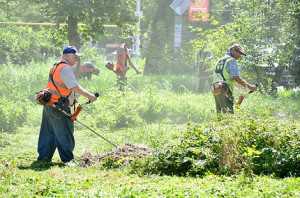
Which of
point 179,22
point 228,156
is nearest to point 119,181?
point 228,156

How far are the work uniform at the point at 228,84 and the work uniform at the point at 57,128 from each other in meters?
3.18

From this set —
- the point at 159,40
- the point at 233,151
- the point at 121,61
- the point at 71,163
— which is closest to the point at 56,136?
the point at 71,163

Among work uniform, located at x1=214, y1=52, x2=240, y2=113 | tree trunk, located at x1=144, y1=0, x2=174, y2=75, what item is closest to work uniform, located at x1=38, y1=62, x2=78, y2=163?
work uniform, located at x1=214, y1=52, x2=240, y2=113

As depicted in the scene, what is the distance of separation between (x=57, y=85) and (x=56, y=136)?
0.80 metres

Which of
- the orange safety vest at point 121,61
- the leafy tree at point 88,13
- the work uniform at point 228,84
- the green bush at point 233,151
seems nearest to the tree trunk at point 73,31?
the leafy tree at point 88,13

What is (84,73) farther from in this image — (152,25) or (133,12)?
(152,25)

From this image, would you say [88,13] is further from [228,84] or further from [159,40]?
[159,40]

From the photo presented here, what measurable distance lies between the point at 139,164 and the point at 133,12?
11580 mm

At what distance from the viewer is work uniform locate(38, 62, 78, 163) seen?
10656mm

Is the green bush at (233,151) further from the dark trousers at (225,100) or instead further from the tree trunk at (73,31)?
the tree trunk at (73,31)

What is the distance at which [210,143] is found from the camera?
951 centimetres

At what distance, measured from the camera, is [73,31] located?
66.7 ft

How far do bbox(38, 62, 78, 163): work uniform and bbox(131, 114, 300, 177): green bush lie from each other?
1.61 metres

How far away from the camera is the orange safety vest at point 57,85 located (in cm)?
1062
